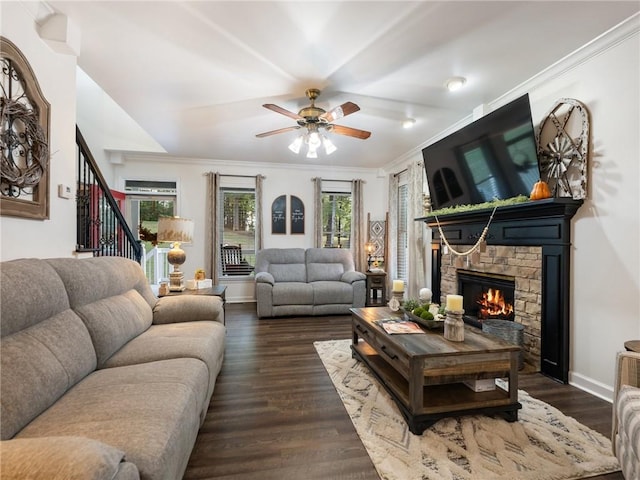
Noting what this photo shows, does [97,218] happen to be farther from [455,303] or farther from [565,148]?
[565,148]

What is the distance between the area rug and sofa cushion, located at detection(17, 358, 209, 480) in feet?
3.26

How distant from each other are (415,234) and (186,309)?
3.53 m

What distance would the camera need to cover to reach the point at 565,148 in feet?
8.36

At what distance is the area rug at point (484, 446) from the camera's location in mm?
1523

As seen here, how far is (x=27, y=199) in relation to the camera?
186cm

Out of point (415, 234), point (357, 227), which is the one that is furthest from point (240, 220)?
point (415, 234)

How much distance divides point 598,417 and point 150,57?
4.16m

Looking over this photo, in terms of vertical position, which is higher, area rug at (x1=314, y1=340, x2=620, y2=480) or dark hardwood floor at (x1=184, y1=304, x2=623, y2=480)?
area rug at (x1=314, y1=340, x2=620, y2=480)

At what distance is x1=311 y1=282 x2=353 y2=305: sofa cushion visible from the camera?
469cm

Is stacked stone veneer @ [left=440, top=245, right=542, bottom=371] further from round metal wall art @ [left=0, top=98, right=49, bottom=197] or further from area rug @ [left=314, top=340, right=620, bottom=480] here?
round metal wall art @ [left=0, top=98, right=49, bottom=197]

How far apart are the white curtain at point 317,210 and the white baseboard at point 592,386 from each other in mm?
4195

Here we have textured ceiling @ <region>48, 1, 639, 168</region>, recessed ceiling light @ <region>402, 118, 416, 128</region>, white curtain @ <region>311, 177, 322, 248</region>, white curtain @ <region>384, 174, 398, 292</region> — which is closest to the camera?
textured ceiling @ <region>48, 1, 639, 168</region>

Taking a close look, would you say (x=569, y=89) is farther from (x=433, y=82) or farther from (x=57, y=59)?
(x=57, y=59)

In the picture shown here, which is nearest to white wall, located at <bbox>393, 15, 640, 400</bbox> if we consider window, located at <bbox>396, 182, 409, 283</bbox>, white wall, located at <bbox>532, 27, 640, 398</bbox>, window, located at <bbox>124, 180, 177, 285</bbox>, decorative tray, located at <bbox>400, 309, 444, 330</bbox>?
white wall, located at <bbox>532, 27, 640, 398</bbox>
